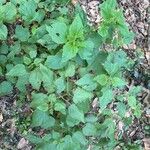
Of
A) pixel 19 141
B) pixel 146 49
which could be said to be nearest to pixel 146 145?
pixel 146 49

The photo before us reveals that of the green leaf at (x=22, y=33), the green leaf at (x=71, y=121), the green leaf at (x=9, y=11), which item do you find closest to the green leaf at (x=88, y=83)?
the green leaf at (x=71, y=121)

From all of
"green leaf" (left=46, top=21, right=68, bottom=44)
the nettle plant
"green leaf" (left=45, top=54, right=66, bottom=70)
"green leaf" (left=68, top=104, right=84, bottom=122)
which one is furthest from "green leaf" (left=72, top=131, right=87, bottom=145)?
"green leaf" (left=46, top=21, right=68, bottom=44)

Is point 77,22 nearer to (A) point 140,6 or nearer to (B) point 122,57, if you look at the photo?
(B) point 122,57


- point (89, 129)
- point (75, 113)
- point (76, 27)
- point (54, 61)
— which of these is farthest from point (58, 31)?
point (89, 129)

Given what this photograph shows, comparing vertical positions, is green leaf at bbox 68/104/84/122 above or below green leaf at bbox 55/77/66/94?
below

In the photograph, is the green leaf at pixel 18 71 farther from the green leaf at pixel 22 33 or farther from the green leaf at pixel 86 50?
the green leaf at pixel 86 50

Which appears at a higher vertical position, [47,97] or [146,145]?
[47,97]

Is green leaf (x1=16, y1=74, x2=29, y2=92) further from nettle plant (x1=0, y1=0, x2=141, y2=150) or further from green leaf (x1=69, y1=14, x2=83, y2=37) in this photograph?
green leaf (x1=69, y1=14, x2=83, y2=37)
